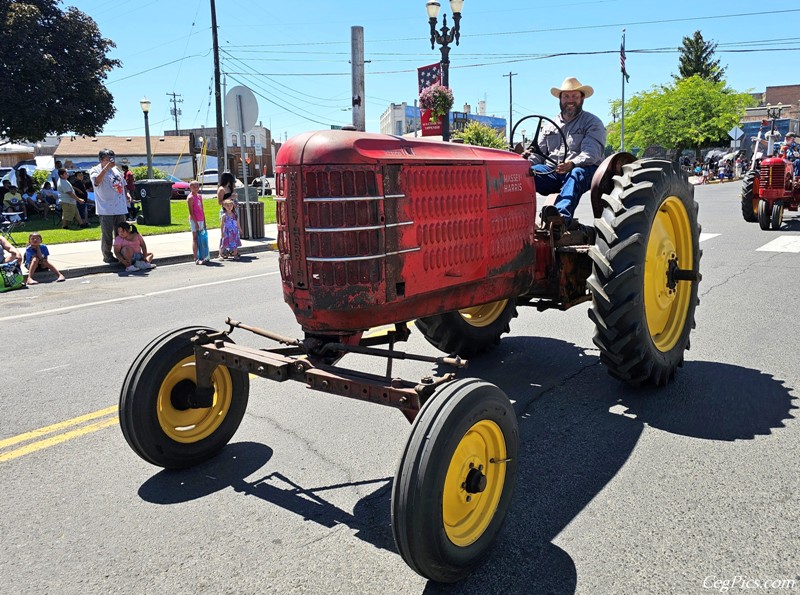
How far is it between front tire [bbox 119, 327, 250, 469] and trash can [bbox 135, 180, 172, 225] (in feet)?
52.5

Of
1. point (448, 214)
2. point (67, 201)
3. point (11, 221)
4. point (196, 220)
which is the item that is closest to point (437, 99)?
point (196, 220)

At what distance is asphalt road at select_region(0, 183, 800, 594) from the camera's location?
2.80 m

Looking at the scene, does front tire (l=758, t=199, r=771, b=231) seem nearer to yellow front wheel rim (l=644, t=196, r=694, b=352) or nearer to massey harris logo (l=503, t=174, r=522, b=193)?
yellow front wheel rim (l=644, t=196, r=694, b=352)

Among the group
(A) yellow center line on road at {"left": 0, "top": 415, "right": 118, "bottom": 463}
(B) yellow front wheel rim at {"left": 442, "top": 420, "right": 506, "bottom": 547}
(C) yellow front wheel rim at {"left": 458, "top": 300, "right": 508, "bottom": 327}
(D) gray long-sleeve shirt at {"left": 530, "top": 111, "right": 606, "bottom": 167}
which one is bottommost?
(A) yellow center line on road at {"left": 0, "top": 415, "right": 118, "bottom": 463}

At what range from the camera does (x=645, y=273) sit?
15.6ft

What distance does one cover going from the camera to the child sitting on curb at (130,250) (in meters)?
11.7

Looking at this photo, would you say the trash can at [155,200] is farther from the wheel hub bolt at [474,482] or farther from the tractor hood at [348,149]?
the wheel hub bolt at [474,482]

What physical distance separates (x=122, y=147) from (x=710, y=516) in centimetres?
7445

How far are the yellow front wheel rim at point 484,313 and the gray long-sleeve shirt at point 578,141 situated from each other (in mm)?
1241

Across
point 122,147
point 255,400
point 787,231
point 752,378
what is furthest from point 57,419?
point 122,147

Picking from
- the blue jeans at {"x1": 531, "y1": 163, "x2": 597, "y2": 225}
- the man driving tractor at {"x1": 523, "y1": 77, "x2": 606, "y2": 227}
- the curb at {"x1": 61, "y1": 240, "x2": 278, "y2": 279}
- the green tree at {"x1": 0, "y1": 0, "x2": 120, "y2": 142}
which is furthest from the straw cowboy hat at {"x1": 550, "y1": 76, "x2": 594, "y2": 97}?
the green tree at {"x1": 0, "y1": 0, "x2": 120, "y2": 142}

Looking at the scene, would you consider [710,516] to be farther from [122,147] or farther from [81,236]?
[122,147]

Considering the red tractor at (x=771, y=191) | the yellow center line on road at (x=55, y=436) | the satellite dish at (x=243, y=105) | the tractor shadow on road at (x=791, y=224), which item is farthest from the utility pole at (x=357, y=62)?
the yellow center line on road at (x=55, y=436)

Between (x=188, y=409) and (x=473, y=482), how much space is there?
1.79 meters
